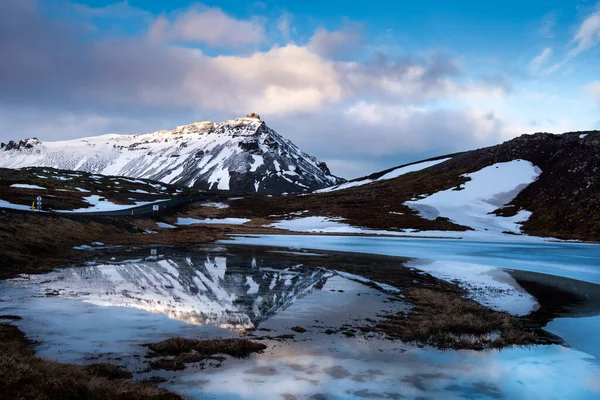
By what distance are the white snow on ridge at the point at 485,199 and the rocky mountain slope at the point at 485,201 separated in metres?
0.18

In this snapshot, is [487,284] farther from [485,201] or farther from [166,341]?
[485,201]

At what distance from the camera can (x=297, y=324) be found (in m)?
15.1

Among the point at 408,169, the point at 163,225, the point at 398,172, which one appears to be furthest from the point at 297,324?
the point at 408,169

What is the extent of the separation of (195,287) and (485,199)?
89177 mm

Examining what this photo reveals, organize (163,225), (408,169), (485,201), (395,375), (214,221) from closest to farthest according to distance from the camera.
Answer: (395,375)
(163,225)
(214,221)
(485,201)
(408,169)

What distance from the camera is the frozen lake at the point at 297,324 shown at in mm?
9992

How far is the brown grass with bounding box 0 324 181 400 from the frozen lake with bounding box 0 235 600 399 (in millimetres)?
708

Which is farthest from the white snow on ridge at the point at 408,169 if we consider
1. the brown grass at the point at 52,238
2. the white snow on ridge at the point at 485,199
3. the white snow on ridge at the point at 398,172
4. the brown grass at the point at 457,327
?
the brown grass at the point at 457,327

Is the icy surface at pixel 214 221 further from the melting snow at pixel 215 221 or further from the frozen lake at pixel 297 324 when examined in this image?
the frozen lake at pixel 297 324

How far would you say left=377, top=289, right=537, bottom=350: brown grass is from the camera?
1370cm

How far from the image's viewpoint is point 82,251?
3381 centimetres

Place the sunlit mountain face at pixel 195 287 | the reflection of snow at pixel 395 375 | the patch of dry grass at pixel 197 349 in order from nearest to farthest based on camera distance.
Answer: the reflection of snow at pixel 395 375 → the patch of dry grass at pixel 197 349 → the sunlit mountain face at pixel 195 287

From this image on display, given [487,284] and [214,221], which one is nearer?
[487,284]

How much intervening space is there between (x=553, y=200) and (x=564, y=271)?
203 ft
